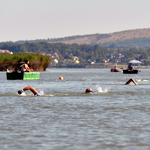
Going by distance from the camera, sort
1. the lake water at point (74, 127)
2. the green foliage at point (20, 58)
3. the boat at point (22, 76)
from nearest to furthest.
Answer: the lake water at point (74, 127) → the boat at point (22, 76) → the green foliage at point (20, 58)

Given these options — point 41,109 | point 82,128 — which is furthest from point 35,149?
point 41,109

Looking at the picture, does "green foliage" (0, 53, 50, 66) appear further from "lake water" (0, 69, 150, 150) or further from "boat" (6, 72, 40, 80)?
"lake water" (0, 69, 150, 150)

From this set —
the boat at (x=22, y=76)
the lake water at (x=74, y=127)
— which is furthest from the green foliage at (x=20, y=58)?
the lake water at (x=74, y=127)

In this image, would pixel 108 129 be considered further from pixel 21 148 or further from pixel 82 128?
pixel 21 148

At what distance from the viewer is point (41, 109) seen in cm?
2578

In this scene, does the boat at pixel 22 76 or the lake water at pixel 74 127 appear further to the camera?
the boat at pixel 22 76

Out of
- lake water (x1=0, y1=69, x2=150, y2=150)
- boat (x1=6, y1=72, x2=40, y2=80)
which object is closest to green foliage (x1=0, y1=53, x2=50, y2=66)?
boat (x1=6, y1=72, x2=40, y2=80)

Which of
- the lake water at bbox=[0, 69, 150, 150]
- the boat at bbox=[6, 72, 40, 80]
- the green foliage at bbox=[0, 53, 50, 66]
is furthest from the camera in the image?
the green foliage at bbox=[0, 53, 50, 66]

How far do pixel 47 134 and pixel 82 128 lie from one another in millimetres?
1941

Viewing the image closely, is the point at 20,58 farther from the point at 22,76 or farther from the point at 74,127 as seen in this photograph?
the point at 74,127

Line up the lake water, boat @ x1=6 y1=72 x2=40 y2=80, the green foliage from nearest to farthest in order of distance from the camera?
1. the lake water
2. boat @ x1=6 y1=72 x2=40 y2=80
3. the green foliage

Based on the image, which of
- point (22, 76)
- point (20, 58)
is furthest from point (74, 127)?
point (20, 58)

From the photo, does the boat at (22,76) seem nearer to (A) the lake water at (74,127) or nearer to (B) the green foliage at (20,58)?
(A) the lake water at (74,127)

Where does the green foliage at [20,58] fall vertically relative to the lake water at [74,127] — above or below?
above
